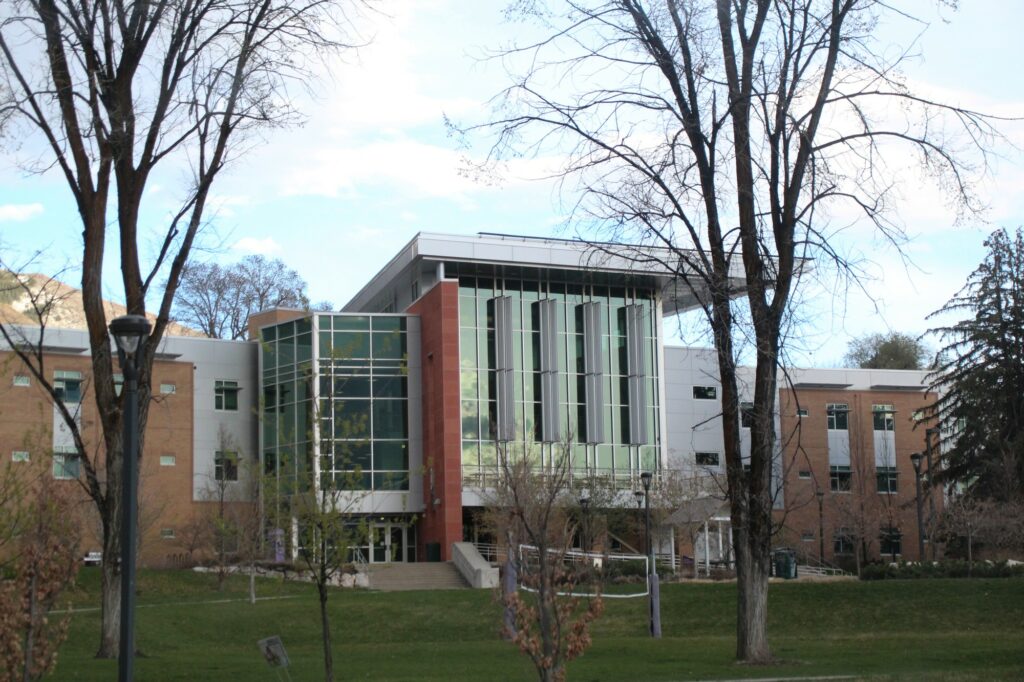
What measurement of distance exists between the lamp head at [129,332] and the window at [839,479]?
58801mm

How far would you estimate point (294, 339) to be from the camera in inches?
2237

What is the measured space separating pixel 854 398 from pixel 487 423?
82.0 feet

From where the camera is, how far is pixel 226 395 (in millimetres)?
60875

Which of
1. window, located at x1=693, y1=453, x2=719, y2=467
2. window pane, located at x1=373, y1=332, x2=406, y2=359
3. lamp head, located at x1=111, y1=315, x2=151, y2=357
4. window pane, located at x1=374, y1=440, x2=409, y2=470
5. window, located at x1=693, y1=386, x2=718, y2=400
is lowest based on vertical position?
window, located at x1=693, y1=453, x2=719, y2=467

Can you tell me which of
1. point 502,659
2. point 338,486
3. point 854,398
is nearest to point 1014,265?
point 854,398

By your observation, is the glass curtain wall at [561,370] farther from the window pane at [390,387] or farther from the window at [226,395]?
the window at [226,395]

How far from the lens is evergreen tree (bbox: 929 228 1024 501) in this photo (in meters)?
40.3

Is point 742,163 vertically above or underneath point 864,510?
above

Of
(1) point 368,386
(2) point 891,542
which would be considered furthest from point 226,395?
(2) point 891,542

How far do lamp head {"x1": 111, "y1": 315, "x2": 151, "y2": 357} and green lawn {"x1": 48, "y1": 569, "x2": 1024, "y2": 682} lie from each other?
8.16 metres

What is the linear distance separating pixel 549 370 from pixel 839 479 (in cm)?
2242

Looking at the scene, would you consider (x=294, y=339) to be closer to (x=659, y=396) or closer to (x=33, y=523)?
(x=659, y=396)

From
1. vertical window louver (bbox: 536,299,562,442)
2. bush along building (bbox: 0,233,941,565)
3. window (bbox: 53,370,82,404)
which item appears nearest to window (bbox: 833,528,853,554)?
bush along building (bbox: 0,233,941,565)

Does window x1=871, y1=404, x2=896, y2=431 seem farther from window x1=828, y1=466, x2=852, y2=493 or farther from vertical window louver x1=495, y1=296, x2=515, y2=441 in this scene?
vertical window louver x1=495, y1=296, x2=515, y2=441
